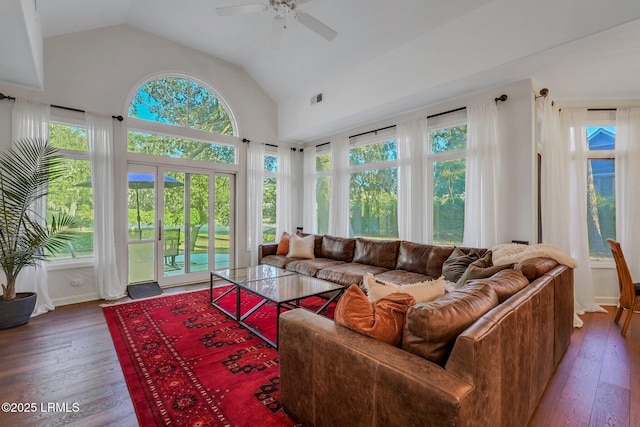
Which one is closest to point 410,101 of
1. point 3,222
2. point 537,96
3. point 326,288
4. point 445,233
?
point 537,96

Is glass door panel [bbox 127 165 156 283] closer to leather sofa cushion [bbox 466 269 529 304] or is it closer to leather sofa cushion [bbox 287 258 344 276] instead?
leather sofa cushion [bbox 287 258 344 276]

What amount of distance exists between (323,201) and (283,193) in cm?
83

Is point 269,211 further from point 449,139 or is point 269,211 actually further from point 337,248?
point 449,139

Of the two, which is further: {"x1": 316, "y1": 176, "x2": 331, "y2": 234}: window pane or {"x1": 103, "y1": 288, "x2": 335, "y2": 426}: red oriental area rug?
{"x1": 316, "y1": 176, "x2": 331, "y2": 234}: window pane

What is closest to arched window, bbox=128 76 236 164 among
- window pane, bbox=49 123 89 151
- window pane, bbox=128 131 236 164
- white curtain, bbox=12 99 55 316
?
window pane, bbox=128 131 236 164

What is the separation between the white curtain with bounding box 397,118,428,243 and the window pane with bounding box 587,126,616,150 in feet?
7.16

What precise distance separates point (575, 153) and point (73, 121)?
6.80 meters

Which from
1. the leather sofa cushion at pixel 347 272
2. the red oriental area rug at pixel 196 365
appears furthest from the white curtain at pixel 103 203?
the leather sofa cushion at pixel 347 272

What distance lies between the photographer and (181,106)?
496 centimetres

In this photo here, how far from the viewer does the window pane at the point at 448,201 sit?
4023 mm

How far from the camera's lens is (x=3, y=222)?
3254mm

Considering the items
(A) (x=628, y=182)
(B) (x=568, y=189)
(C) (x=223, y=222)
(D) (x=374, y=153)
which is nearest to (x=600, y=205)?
(A) (x=628, y=182)

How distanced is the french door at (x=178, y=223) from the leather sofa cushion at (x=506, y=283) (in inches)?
175

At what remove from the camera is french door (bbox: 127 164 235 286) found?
4.57 metres
